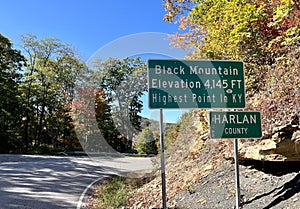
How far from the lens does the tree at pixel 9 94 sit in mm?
27141

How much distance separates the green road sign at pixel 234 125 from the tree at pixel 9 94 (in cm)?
2786

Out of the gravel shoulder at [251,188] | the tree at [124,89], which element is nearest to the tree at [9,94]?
the tree at [124,89]

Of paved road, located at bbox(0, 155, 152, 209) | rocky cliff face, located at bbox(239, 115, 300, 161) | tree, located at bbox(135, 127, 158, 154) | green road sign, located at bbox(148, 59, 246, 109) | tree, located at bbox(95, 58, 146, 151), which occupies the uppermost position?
tree, located at bbox(95, 58, 146, 151)

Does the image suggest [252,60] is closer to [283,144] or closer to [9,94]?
[283,144]

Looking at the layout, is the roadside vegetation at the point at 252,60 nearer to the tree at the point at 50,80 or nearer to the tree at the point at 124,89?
the tree at the point at 124,89

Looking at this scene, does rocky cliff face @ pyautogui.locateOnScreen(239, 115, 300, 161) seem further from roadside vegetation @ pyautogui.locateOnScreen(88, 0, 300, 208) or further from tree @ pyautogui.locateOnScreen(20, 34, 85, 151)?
tree @ pyautogui.locateOnScreen(20, 34, 85, 151)

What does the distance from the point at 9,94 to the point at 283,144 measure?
96.5 ft

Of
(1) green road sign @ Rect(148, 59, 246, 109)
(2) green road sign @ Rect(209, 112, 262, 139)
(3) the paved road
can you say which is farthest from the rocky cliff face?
(3) the paved road

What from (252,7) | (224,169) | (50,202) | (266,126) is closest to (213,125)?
(266,126)

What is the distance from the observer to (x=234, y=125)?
11.6 ft

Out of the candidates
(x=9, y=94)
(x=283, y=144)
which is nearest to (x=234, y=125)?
(x=283, y=144)

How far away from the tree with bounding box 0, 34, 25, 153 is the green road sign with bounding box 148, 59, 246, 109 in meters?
27.5

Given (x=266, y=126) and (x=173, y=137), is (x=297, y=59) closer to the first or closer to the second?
(x=266, y=126)

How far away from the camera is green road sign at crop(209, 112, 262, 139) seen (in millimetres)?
3502
